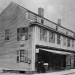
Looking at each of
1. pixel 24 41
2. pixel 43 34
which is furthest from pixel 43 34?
pixel 24 41

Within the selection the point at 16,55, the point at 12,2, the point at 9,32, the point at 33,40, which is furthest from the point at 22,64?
the point at 12,2

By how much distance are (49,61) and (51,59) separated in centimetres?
74

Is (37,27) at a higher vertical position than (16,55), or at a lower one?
higher

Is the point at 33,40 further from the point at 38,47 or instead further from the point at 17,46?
the point at 17,46

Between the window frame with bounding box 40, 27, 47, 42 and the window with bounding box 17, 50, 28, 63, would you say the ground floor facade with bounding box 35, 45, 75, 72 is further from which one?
the window frame with bounding box 40, 27, 47, 42

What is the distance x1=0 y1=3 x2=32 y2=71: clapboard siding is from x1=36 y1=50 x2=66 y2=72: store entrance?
1.52 m

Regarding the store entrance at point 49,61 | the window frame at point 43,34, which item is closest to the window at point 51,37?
the window frame at point 43,34

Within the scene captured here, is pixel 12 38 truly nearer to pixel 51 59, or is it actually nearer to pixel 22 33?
pixel 22 33

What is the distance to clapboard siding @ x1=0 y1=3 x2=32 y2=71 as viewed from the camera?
2270 cm

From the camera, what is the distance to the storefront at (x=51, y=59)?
73.2 feet

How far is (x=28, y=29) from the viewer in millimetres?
22469

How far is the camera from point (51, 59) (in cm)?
2555

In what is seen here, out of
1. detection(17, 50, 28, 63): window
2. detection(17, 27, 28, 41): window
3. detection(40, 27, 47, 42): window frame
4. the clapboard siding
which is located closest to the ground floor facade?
the clapboard siding

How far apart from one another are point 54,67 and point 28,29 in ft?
24.9
